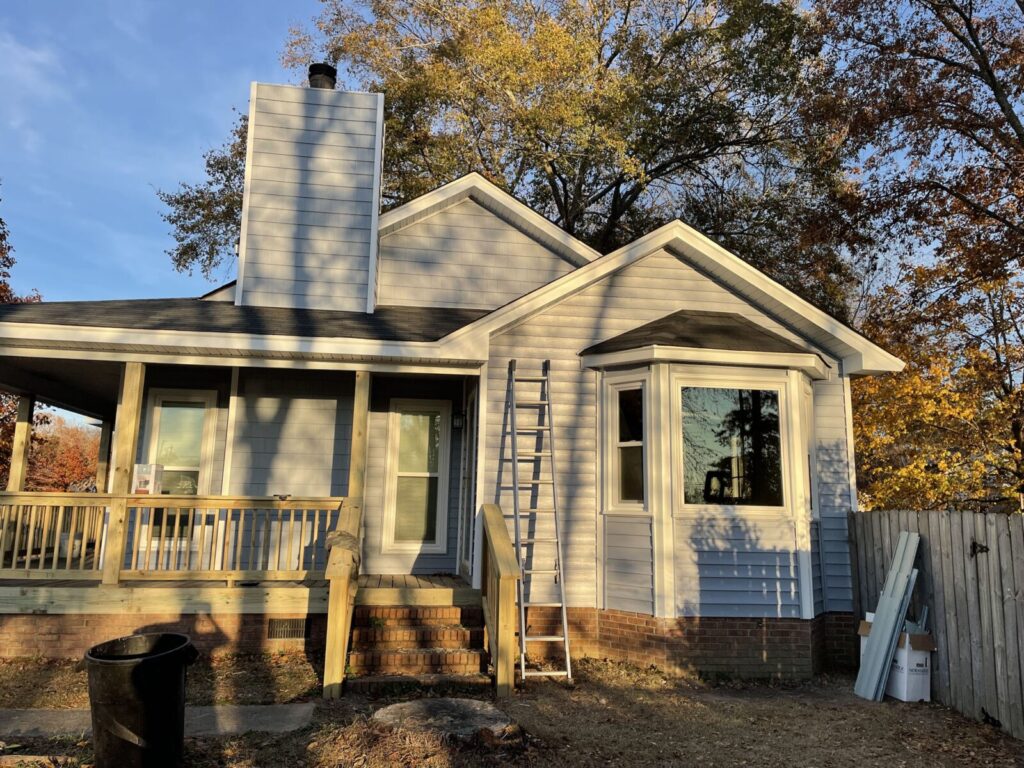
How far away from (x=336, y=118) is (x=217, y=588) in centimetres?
650

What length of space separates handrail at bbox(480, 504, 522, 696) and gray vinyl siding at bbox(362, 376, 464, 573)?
77.7 inches

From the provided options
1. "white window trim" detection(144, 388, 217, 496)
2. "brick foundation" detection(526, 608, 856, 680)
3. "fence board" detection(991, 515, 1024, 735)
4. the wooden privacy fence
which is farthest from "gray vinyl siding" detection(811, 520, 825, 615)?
"white window trim" detection(144, 388, 217, 496)

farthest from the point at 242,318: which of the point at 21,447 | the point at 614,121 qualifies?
the point at 614,121

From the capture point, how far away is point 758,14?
59.9 ft

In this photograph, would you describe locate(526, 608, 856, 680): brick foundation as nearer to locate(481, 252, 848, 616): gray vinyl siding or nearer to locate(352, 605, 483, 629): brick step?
locate(481, 252, 848, 616): gray vinyl siding

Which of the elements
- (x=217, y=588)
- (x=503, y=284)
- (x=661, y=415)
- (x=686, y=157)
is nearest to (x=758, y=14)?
(x=686, y=157)

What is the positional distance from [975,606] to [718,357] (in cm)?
303

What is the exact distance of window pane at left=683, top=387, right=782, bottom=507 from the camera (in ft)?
24.2

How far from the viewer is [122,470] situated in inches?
277

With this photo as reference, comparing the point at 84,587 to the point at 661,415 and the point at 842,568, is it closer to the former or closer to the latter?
the point at 661,415

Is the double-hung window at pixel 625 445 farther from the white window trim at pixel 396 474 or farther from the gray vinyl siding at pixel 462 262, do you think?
the gray vinyl siding at pixel 462 262

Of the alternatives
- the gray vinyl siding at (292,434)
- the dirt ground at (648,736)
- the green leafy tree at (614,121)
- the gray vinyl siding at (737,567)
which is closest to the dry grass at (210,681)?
the dirt ground at (648,736)

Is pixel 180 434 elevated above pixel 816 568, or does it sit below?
above

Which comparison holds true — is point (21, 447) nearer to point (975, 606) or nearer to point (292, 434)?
point (292, 434)
